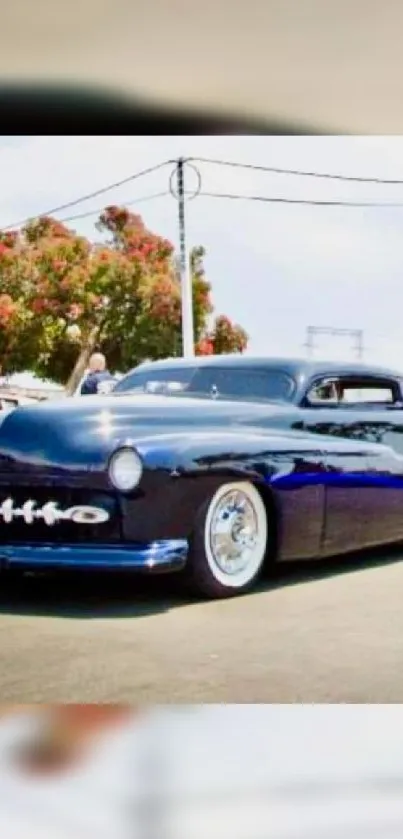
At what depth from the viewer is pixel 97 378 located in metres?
3.21

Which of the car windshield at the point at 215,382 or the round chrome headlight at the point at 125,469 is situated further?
the car windshield at the point at 215,382

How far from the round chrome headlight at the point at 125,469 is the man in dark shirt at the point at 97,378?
0.79 feet

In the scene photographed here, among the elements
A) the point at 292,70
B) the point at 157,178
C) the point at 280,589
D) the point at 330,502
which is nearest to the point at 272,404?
the point at 330,502

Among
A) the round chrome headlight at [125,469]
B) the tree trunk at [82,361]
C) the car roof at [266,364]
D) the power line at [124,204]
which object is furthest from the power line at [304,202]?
the round chrome headlight at [125,469]

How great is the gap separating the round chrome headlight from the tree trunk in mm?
286

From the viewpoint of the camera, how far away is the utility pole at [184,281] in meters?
3.24

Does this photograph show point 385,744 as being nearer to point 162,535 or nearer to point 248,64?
point 162,535

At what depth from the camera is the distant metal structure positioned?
3260mm

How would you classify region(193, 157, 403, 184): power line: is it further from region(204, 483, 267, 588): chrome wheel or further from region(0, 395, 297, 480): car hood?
region(204, 483, 267, 588): chrome wheel

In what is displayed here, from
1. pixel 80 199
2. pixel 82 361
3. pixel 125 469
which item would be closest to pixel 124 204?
pixel 80 199

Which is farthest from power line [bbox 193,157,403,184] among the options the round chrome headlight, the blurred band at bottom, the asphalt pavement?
the blurred band at bottom

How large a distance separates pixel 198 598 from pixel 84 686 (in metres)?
0.43

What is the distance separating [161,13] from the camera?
2492 millimetres

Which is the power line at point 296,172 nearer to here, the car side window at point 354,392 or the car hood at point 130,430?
the car side window at point 354,392
